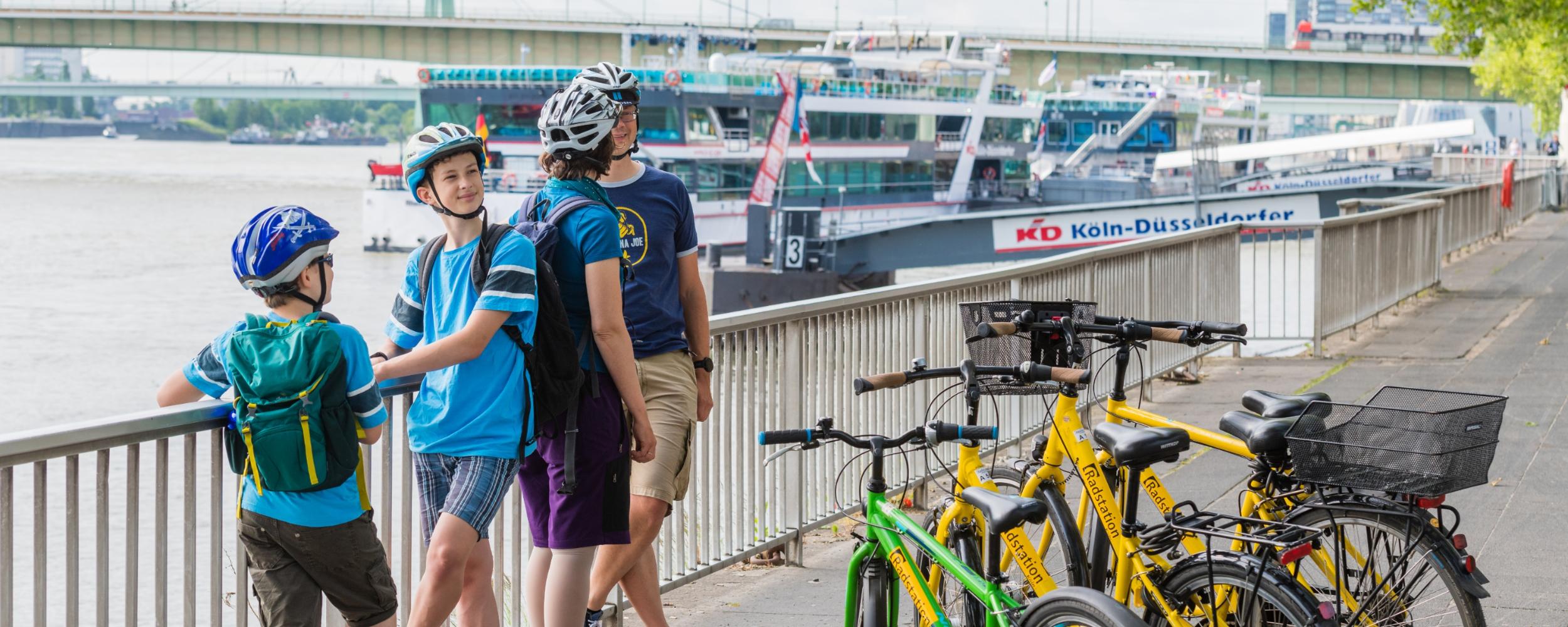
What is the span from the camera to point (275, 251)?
11.0ft

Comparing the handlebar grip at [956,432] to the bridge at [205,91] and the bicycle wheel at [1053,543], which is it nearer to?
the bicycle wheel at [1053,543]

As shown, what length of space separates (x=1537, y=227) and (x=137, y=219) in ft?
148

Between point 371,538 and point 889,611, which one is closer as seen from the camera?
point 371,538

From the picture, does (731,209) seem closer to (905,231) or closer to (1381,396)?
(905,231)

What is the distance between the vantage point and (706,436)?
5.71 meters

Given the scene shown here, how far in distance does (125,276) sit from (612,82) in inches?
1503

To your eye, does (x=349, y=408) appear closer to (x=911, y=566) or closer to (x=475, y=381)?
(x=475, y=381)

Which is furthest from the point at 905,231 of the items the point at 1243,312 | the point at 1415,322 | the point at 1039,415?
the point at 1039,415

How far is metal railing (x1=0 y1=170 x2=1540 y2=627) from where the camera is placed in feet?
11.2

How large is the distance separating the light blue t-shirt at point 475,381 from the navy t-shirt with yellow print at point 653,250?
0.52m

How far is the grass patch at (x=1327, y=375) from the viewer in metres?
10.5

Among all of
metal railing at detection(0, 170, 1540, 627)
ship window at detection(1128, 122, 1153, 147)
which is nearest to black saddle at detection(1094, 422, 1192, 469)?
metal railing at detection(0, 170, 1540, 627)

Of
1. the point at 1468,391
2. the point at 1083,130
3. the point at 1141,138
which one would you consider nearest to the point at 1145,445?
the point at 1468,391

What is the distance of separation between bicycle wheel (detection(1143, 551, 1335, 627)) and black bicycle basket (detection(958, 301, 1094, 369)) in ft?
3.44
